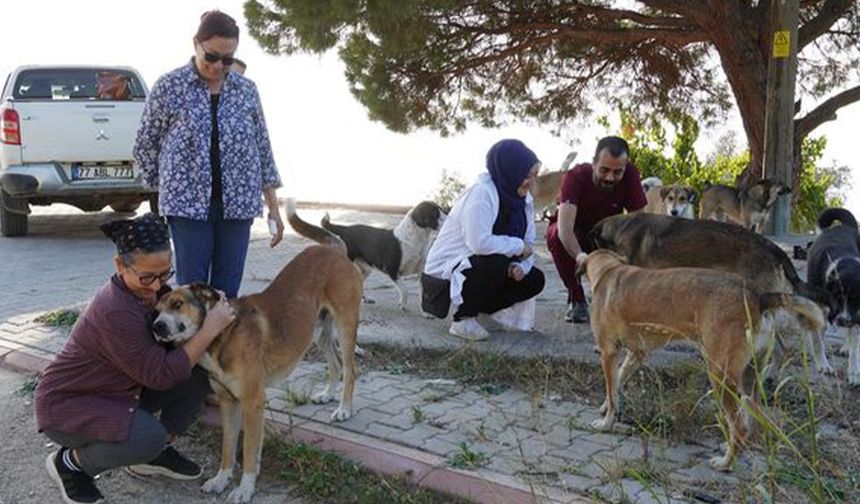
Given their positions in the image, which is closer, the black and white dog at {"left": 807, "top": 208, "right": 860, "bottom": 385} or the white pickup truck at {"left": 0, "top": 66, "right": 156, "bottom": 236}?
the black and white dog at {"left": 807, "top": 208, "right": 860, "bottom": 385}

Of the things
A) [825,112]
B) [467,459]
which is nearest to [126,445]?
[467,459]

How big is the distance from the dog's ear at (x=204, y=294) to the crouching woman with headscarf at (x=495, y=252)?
8.39ft

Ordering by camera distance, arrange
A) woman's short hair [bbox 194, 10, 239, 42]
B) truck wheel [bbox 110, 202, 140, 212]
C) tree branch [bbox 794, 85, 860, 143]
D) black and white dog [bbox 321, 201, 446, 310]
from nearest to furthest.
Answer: woman's short hair [bbox 194, 10, 239, 42] < black and white dog [bbox 321, 201, 446, 310] < tree branch [bbox 794, 85, 860, 143] < truck wheel [bbox 110, 202, 140, 212]

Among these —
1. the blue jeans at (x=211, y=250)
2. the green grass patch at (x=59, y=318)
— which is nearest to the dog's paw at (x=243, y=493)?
the blue jeans at (x=211, y=250)

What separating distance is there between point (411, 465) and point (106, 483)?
1.48 meters

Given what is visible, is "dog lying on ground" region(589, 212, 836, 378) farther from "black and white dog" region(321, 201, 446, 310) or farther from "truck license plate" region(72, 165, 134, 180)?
"truck license plate" region(72, 165, 134, 180)

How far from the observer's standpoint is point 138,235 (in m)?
A: 3.48

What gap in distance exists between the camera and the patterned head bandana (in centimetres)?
348

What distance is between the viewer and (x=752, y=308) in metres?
3.65

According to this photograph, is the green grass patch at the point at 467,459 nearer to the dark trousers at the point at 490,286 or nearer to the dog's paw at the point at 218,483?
the dog's paw at the point at 218,483

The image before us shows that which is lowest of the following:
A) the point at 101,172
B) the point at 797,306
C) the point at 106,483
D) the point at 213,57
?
the point at 106,483

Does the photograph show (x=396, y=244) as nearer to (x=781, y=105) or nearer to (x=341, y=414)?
(x=341, y=414)

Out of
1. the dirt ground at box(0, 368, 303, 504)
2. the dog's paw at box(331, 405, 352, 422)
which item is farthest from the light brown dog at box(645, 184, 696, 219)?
the dirt ground at box(0, 368, 303, 504)

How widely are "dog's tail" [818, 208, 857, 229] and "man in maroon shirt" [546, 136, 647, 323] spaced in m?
1.35
